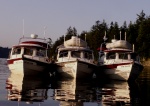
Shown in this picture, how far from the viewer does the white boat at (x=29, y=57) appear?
41.0m

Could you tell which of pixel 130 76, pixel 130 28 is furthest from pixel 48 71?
pixel 130 28

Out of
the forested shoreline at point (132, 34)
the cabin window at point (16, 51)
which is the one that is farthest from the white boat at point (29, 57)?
the forested shoreline at point (132, 34)

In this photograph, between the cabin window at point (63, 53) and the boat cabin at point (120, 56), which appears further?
the cabin window at point (63, 53)

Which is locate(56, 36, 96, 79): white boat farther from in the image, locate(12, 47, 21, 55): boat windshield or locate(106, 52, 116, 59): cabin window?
locate(12, 47, 21, 55): boat windshield

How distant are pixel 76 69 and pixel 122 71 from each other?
18.3ft

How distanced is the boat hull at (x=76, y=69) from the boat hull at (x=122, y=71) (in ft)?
6.29

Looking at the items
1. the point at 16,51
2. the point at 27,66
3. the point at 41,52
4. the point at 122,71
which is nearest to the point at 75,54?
the point at 41,52

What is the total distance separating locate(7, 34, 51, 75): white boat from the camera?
4103 cm

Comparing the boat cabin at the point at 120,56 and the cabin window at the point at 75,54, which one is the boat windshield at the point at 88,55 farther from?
the boat cabin at the point at 120,56

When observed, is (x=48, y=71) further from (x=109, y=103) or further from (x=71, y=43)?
(x=109, y=103)

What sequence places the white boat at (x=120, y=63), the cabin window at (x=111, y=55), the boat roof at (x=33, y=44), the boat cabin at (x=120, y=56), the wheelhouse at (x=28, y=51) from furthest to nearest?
the cabin window at (x=111, y=55)
the boat roof at (x=33, y=44)
the wheelhouse at (x=28, y=51)
the boat cabin at (x=120, y=56)
the white boat at (x=120, y=63)

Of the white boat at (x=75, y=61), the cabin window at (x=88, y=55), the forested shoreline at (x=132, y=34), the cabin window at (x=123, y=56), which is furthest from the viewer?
the forested shoreline at (x=132, y=34)

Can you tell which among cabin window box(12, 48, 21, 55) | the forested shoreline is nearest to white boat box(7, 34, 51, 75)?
cabin window box(12, 48, 21, 55)

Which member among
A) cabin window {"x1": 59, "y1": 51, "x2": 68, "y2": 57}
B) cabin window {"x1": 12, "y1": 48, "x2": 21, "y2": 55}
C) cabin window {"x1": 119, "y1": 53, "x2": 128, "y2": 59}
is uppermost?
cabin window {"x1": 12, "y1": 48, "x2": 21, "y2": 55}
